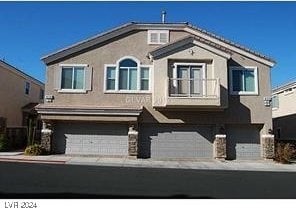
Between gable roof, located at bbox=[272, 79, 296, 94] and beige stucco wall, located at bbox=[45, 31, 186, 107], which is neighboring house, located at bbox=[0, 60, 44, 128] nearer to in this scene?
beige stucco wall, located at bbox=[45, 31, 186, 107]

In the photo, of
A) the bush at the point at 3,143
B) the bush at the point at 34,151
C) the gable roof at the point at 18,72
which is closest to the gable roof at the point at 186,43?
the bush at the point at 34,151

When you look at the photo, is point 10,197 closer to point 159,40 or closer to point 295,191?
point 295,191

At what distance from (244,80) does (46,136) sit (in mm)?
12272

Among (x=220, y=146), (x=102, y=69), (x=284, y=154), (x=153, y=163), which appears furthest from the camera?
(x=102, y=69)

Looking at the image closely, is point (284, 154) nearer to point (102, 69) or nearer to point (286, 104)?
point (286, 104)

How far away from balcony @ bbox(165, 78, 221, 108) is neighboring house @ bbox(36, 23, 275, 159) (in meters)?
0.06

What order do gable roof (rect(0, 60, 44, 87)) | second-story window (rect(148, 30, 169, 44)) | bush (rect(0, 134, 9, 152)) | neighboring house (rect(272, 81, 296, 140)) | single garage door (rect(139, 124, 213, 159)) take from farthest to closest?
1. neighboring house (rect(272, 81, 296, 140))
2. gable roof (rect(0, 60, 44, 87))
3. second-story window (rect(148, 30, 169, 44))
4. bush (rect(0, 134, 9, 152))
5. single garage door (rect(139, 124, 213, 159))

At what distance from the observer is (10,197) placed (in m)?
9.99

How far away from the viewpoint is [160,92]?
22609 mm

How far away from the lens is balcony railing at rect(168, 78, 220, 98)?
875 inches

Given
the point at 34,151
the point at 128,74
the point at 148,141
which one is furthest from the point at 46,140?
the point at 128,74

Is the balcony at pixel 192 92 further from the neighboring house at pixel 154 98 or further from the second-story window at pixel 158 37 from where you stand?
the second-story window at pixel 158 37

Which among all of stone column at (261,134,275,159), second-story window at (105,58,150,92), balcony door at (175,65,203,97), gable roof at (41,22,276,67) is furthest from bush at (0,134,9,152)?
stone column at (261,134,275,159)

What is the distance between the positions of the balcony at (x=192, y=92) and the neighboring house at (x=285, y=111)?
11117 mm
